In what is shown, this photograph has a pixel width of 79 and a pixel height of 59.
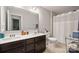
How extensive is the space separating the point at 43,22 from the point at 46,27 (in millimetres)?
213

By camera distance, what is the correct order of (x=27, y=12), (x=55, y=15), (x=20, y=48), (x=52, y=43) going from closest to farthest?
(x=20, y=48) → (x=27, y=12) → (x=55, y=15) → (x=52, y=43)

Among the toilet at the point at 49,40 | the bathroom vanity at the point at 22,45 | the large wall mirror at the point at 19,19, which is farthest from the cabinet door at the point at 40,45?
the large wall mirror at the point at 19,19

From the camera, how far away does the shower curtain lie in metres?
3.45

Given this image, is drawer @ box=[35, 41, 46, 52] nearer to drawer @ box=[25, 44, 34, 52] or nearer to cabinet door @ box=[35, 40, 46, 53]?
cabinet door @ box=[35, 40, 46, 53]

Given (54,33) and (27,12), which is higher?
(27,12)

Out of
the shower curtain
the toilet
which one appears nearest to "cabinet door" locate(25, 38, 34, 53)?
the toilet

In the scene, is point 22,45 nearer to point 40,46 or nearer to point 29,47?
point 29,47

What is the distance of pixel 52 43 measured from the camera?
358cm

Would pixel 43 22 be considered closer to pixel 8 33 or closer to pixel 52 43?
pixel 52 43

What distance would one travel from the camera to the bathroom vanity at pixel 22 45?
1.78 m

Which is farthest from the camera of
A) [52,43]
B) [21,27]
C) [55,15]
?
[52,43]

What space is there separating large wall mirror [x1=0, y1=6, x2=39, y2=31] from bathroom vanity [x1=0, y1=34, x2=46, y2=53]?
425 mm
